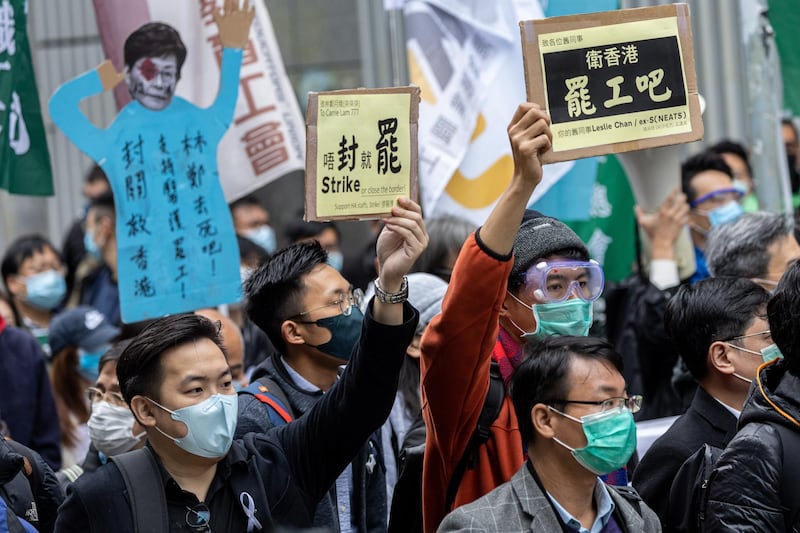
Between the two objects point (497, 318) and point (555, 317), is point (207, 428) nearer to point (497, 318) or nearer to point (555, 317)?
point (497, 318)

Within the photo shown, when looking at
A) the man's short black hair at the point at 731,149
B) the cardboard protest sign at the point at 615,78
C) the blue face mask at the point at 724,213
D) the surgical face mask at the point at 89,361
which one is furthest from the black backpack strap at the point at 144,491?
the man's short black hair at the point at 731,149

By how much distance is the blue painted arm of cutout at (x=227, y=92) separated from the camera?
5.74 meters

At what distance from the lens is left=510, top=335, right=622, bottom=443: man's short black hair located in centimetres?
358

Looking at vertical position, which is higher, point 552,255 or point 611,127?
point 611,127

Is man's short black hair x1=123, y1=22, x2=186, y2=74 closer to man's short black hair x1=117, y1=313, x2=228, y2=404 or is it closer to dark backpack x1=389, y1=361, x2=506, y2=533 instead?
man's short black hair x1=117, y1=313, x2=228, y2=404

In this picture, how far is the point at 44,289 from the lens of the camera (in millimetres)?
7926

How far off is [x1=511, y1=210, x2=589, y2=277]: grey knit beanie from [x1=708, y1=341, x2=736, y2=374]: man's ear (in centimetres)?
60

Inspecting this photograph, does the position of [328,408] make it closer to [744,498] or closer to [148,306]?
[744,498]

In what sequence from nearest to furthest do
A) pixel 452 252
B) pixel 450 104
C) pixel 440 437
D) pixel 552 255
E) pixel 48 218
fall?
pixel 440 437
pixel 552 255
pixel 452 252
pixel 450 104
pixel 48 218

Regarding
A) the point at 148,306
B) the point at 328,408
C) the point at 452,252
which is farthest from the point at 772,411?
the point at 148,306

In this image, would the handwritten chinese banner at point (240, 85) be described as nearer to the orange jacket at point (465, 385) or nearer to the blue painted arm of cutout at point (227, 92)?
the blue painted arm of cutout at point (227, 92)

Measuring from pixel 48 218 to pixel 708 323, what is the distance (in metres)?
8.07

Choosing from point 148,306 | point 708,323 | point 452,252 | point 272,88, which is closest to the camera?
point 708,323

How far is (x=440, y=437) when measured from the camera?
3646 mm
